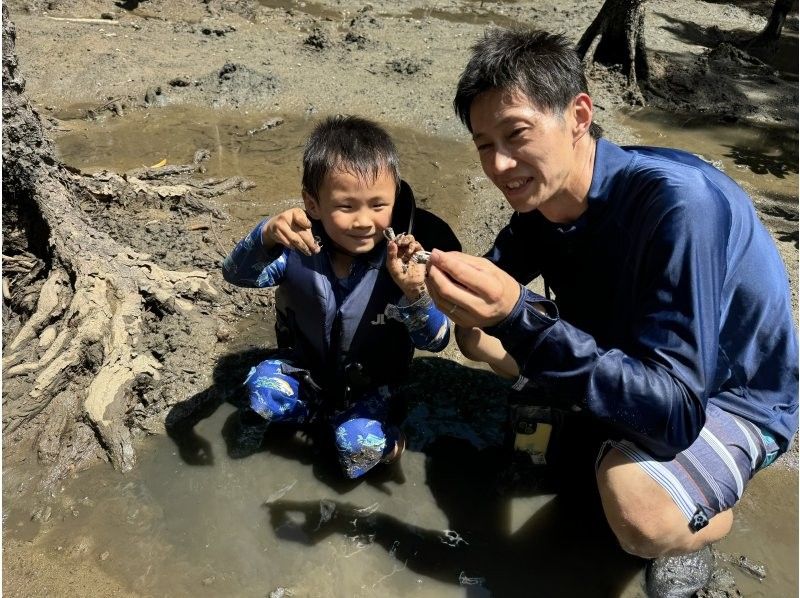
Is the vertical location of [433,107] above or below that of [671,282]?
below

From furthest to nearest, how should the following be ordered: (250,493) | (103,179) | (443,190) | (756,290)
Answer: (443,190)
(103,179)
(250,493)
(756,290)

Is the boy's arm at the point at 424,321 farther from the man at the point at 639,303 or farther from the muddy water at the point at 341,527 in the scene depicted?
the muddy water at the point at 341,527

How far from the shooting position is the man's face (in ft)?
6.82

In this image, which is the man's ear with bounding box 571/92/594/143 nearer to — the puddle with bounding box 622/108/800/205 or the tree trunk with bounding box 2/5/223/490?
the tree trunk with bounding box 2/5/223/490

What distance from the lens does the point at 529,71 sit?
2088 millimetres

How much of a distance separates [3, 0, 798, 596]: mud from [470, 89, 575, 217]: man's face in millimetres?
1417

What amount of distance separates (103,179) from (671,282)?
3835 millimetres

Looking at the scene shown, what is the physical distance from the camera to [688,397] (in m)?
1.89

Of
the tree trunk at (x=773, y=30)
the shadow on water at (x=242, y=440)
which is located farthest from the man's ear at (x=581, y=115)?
the tree trunk at (x=773, y=30)

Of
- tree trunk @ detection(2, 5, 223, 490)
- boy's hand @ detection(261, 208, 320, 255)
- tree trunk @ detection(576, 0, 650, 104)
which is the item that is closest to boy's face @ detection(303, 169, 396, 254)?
boy's hand @ detection(261, 208, 320, 255)

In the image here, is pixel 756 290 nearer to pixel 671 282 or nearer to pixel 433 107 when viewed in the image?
pixel 671 282

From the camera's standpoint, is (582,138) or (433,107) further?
(433,107)

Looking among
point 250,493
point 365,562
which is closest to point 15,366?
point 250,493

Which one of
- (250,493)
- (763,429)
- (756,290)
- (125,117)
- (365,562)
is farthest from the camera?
(125,117)
